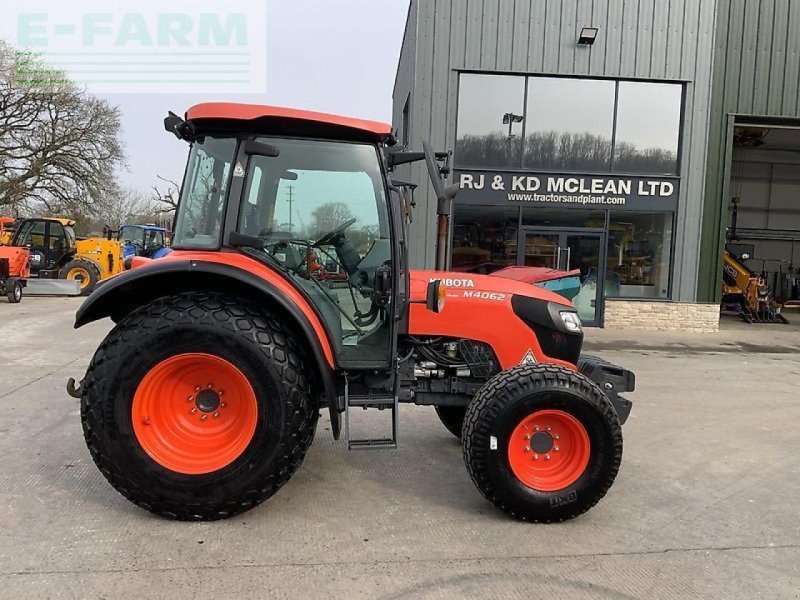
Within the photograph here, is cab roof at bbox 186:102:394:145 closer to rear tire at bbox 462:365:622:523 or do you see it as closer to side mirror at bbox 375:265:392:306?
side mirror at bbox 375:265:392:306

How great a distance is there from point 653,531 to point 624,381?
109 cm

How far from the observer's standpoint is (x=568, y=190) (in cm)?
1200

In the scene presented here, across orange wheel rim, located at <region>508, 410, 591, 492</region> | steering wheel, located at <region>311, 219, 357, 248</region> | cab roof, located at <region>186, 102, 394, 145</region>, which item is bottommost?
orange wheel rim, located at <region>508, 410, 591, 492</region>

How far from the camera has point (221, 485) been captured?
309 cm

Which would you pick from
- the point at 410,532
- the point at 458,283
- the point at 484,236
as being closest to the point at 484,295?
the point at 458,283

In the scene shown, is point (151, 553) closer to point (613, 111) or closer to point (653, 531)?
point (653, 531)

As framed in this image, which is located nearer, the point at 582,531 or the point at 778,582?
the point at 778,582

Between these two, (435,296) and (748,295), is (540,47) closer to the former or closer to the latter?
(748,295)

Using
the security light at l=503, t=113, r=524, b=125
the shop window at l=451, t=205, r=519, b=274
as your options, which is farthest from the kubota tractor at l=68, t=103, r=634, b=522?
the security light at l=503, t=113, r=524, b=125

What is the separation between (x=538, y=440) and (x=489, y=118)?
9.67m

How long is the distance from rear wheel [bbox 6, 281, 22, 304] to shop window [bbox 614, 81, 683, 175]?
1397 centimetres

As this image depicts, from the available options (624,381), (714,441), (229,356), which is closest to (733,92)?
(714,441)

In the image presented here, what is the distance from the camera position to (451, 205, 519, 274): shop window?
39.8 feet

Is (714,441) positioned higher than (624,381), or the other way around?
(624,381)
